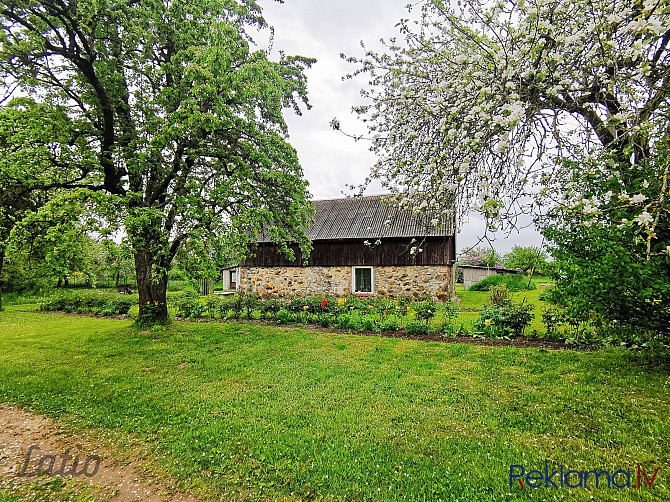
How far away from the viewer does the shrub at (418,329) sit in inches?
338

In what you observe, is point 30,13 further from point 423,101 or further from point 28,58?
point 423,101

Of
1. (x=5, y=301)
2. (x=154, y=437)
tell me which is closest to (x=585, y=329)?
(x=154, y=437)

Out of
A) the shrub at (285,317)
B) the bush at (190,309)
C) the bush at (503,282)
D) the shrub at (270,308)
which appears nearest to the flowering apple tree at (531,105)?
A: the shrub at (285,317)

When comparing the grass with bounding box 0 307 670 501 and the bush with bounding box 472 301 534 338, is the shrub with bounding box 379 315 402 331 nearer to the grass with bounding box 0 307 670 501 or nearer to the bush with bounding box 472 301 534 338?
the grass with bounding box 0 307 670 501

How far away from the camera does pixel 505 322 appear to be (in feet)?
26.6

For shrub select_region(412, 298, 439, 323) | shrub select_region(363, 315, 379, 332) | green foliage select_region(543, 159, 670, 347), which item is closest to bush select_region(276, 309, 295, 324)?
shrub select_region(363, 315, 379, 332)

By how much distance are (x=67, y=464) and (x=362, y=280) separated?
13847mm

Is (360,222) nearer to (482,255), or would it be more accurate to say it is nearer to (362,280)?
(362,280)

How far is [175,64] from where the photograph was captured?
24.9ft

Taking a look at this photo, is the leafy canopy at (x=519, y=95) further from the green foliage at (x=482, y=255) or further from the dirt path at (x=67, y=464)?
the dirt path at (x=67, y=464)

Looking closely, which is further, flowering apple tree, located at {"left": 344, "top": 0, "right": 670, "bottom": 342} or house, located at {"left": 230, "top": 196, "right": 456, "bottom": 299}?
house, located at {"left": 230, "top": 196, "right": 456, "bottom": 299}

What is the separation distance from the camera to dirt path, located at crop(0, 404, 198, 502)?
295 centimetres

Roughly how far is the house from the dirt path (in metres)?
11.7

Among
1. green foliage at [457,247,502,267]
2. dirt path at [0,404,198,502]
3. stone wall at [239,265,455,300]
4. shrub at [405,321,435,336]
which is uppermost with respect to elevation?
green foliage at [457,247,502,267]
